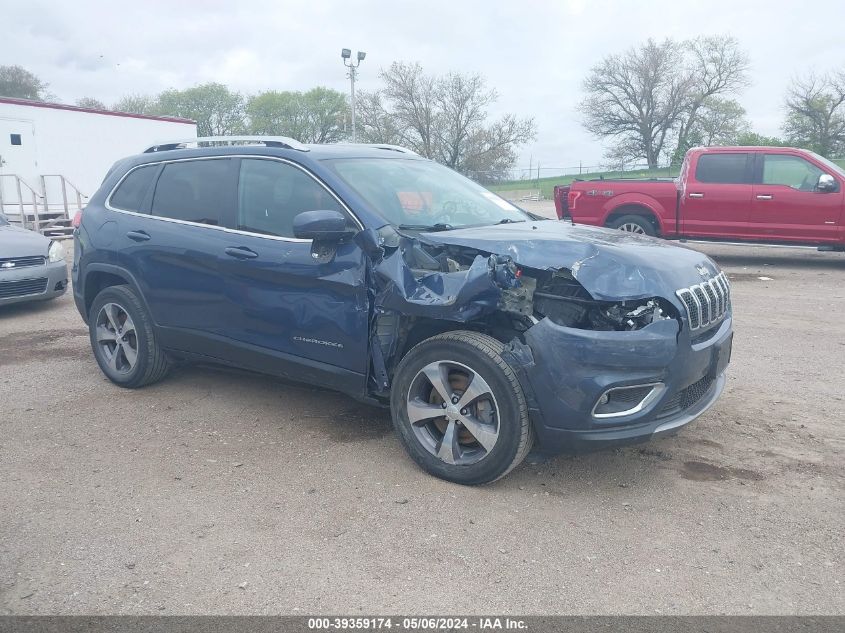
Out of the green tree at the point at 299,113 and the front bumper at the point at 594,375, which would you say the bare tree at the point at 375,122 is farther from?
the front bumper at the point at 594,375

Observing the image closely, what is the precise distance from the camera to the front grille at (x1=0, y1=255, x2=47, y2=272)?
8.42 meters

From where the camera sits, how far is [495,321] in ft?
12.4

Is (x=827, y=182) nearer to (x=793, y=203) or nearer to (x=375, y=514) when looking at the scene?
(x=793, y=203)

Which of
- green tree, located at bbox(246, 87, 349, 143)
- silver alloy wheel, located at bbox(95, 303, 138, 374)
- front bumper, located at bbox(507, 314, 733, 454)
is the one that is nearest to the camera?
front bumper, located at bbox(507, 314, 733, 454)

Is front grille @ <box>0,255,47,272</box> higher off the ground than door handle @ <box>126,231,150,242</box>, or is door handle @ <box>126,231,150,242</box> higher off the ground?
door handle @ <box>126,231,150,242</box>

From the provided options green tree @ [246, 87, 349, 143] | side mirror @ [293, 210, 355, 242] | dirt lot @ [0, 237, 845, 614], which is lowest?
dirt lot @ [0, 237, 845, 614]

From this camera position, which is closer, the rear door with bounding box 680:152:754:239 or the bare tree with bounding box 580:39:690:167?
the rear door with bounding box 680:152:754:239

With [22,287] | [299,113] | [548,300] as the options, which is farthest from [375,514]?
[299,113]

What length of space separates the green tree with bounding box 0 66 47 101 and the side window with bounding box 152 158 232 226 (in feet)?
187

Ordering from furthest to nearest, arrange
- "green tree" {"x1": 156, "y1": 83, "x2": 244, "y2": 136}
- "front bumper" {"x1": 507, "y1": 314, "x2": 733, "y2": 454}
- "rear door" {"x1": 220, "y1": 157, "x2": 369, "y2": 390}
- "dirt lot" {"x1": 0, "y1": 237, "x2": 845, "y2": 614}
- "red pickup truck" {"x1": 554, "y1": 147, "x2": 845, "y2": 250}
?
"green tree" {"x1": 156, "y1": 83, "x2": 244, "y2": 136}
"red pickup truck" {"x1": 554, "y1": 147, "x2": 845, "y2": 250}
"rear door" {"x1": 220, "y1": 157, "x2": 369, "y2": 390}
"front bumper" {"x1": 507, "y1": 314, "x2": 733, "y2": 454}
"dirt lot" {"x1": 0, "y1": 237, "x2": 845, "y2": 614}

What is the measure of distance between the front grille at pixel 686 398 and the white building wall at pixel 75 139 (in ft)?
59.5

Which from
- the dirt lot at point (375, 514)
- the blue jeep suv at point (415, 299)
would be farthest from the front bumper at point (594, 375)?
the dirt lot at point (375, 514)

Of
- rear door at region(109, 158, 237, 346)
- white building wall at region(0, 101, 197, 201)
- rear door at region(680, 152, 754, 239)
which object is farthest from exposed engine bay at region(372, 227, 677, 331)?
white building wall at region(0, 101, 197, 201)

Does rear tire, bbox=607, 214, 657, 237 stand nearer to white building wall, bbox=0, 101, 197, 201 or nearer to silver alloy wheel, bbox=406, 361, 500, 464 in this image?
silver alloy wheel, bbox=406, 361, 500, 464
